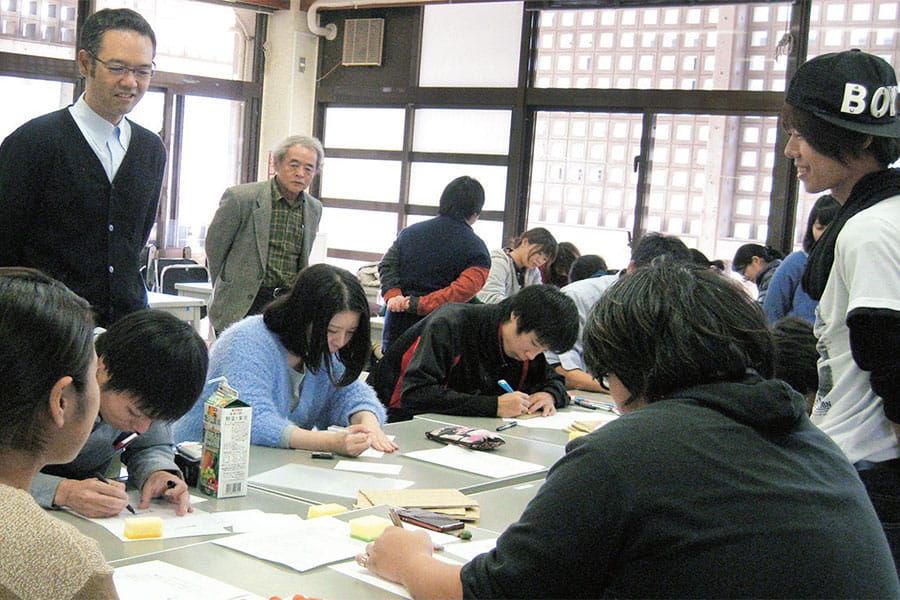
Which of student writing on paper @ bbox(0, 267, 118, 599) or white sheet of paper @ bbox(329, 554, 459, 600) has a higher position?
student writing on paper @ bbox(0, 267, 118, 599)

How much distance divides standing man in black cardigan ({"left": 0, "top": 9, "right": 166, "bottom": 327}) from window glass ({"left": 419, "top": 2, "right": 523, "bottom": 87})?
528cm

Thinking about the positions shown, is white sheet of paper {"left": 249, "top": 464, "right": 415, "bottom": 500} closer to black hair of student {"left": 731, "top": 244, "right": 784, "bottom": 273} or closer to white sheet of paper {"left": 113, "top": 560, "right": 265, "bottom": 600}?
white sheet of paper {"left": 113, "top": 560, "right": 265, "bottom": 600}

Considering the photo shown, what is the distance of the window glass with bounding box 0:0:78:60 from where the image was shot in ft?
23.1

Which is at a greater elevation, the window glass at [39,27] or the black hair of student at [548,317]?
the window glass at [39,27]

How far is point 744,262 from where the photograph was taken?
6.13 m

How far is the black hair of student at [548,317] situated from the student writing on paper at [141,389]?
162cm

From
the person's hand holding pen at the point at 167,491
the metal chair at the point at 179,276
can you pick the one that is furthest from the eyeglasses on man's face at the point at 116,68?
the metal chair at the point at 179,276

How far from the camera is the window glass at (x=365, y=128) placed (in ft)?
27.3

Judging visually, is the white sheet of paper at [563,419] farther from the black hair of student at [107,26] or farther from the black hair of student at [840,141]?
the black hair of student at [107,26]

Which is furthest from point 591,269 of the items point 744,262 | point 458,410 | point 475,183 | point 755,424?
point 755,424

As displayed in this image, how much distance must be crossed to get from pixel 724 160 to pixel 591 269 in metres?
2.16

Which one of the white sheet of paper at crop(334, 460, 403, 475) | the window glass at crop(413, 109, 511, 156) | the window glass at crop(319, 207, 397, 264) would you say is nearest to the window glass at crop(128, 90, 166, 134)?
the window glass at crop(319, 207, 397, 264)

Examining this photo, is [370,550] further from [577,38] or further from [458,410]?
[577,38]

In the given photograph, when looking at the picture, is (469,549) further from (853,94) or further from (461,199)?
(461,199)
